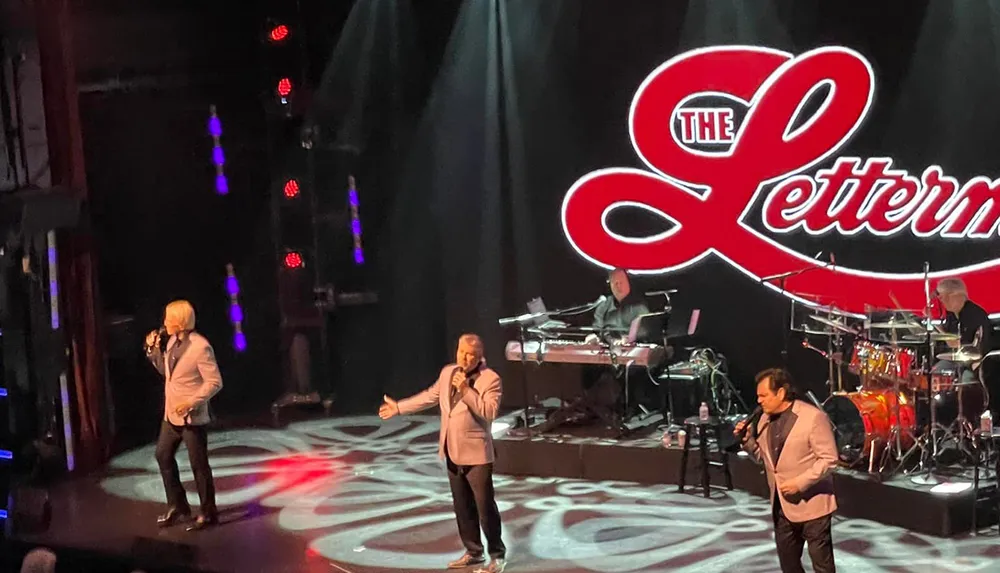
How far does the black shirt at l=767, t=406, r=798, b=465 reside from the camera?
5.70m

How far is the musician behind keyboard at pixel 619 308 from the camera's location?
32.7 feet

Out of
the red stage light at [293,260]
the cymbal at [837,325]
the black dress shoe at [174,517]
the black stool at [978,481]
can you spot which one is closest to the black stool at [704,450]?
the cymbal at [837,325]

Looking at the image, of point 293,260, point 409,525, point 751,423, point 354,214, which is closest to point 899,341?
point 751,423

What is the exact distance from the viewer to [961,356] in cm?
766

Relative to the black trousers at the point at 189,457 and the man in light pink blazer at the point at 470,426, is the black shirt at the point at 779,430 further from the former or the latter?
the black trousers at the point at 189,457

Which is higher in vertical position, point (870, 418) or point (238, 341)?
point (238, 341)

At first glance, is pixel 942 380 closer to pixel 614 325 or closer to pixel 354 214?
pixel 614 325

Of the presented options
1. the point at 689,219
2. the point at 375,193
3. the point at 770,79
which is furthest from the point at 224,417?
the point at 770,79

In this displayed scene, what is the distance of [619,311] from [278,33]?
13.8 feet

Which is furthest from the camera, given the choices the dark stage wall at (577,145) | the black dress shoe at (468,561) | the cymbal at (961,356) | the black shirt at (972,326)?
the dark stage wall at (577,145)

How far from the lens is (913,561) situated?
7.07m

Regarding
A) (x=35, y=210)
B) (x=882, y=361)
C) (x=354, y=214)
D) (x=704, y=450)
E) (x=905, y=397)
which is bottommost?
(x=704, y=450)

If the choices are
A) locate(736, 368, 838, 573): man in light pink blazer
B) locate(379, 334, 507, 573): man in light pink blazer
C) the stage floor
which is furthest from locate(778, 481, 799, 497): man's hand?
locate(379, 334, 507, 573): man in light pink blazer

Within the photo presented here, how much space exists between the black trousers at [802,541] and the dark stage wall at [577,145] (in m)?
4.15
